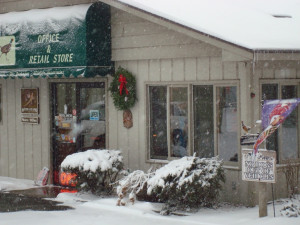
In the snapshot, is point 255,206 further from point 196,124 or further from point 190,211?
point 196,124

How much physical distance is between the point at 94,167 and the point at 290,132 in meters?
3.86

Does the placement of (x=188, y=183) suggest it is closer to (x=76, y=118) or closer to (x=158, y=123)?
(x=158, y=123)

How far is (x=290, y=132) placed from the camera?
11711mm

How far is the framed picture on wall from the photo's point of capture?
46.9 ft

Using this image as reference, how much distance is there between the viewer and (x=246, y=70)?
1072 cm

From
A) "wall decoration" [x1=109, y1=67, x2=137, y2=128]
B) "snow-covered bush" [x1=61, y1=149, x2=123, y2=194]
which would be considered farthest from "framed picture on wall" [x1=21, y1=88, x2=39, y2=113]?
"snow-covered bush" [x1=61, y1=149, x2=123, y2=194]

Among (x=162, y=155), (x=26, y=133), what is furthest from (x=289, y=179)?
(x=26, y=133)

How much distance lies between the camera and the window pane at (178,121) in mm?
11859

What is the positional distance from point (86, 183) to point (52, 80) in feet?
10.4

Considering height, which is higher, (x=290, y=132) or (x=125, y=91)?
(x=125, y=91)

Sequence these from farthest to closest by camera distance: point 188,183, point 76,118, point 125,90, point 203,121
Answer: point 76,118, point 125,90, point 203,121, point 188,183

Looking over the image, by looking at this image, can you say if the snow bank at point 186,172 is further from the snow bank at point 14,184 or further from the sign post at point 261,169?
the snow bank at point 14,184

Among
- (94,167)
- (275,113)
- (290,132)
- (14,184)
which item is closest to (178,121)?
(94,167)

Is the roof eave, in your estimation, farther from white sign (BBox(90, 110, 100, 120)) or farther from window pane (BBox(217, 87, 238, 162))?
white sign (BBox(90, 110, 100, 120))
